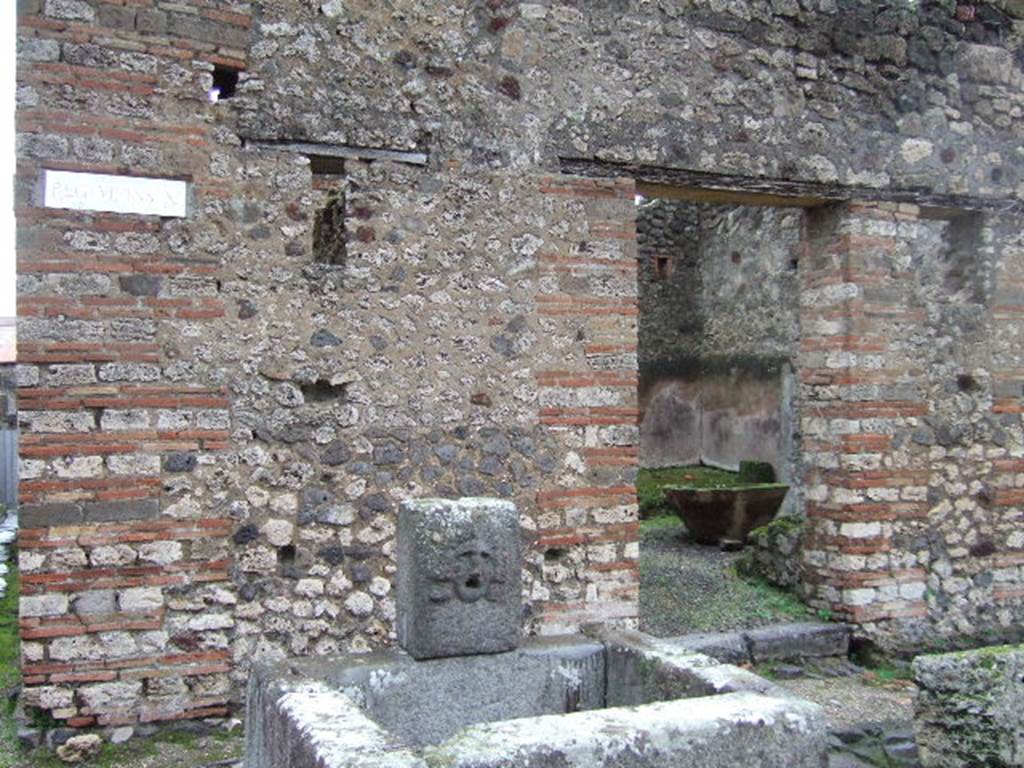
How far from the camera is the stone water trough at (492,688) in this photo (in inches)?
102

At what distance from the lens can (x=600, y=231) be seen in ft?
19.5

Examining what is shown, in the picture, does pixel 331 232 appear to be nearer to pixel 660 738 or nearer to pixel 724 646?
→ pixel 724 646

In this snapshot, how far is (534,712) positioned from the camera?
336 cm

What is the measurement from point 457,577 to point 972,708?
2.19m

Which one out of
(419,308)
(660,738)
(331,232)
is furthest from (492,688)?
(331,232)

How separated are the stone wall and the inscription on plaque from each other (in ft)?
0.18

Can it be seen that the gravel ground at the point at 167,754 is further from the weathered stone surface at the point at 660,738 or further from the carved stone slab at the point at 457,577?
the weathered stone surface at the point at 660,738

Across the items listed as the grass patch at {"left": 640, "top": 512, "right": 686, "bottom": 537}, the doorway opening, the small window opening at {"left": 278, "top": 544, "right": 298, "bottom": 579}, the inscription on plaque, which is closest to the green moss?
the doorway opening

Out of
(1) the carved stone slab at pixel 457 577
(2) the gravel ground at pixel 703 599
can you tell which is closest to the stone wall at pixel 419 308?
(2) the gravel ground at pixel 703 599

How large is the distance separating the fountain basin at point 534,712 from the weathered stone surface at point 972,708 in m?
1.37

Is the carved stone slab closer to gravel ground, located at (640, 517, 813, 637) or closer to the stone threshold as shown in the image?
the stone threshold

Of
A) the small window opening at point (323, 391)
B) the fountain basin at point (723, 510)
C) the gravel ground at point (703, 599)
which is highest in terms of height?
the small window opening at point (323, 391)

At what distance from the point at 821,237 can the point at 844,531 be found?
2002mm

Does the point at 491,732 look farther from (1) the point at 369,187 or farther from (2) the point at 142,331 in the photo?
(1) the point at 369,187
